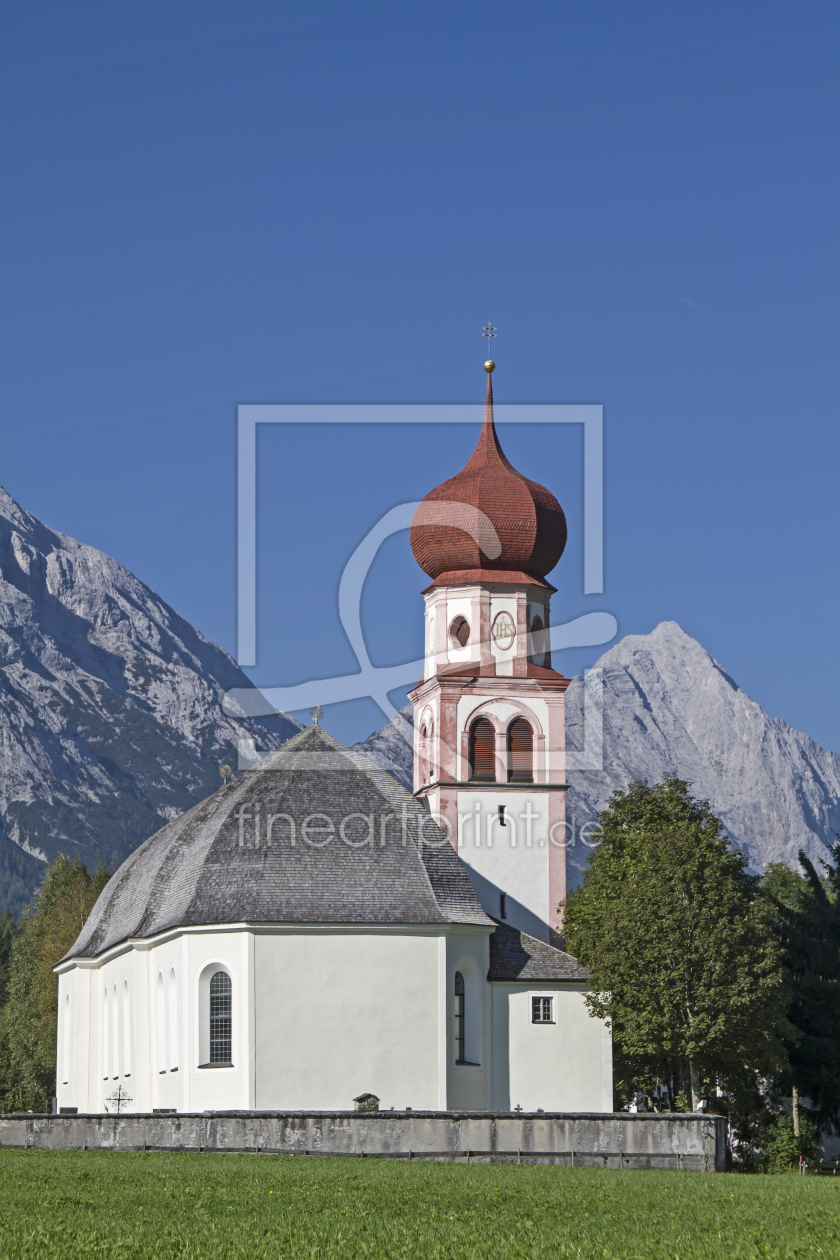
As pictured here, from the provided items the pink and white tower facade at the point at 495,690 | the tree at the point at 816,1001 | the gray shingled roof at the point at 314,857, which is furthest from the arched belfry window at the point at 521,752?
the tree at the point at 816,1001

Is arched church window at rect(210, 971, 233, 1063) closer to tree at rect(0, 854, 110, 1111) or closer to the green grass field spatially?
the green grass field

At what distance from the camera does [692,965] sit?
4716 cm

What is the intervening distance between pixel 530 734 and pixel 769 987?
16727mm

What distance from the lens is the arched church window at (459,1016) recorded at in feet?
158

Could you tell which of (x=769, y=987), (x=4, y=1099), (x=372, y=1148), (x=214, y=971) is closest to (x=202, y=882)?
(x=214, y=971)

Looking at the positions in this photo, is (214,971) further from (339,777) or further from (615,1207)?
(615,1207)

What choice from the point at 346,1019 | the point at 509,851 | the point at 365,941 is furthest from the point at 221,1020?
the point at 509,851

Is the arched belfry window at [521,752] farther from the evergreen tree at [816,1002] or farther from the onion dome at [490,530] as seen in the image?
the evergreen tree at [816,1002]

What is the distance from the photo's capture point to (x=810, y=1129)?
54.8 meters

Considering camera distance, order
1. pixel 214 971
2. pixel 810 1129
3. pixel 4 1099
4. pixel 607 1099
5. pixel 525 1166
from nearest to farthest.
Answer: pixel 525 1166 < pixel 214 971 < pixel 607 1099 < pixel 810 1129 < pixel 4 1099

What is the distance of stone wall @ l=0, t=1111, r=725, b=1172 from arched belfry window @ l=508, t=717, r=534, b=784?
21839 millimetres

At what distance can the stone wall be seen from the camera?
3722 cm

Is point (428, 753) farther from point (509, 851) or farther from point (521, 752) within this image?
point (509, 851)

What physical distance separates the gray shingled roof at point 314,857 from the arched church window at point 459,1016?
2240mm
